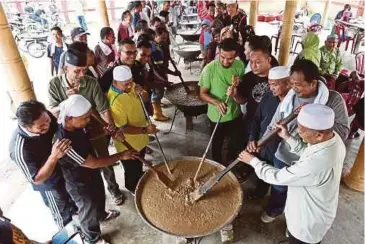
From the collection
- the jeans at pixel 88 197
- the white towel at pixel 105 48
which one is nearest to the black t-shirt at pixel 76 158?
the jeans at pixel 88 197

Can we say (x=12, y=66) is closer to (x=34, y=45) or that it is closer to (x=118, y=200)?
Answer: (x=118, y=200)

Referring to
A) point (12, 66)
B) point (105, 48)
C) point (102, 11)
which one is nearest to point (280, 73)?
point (12, 66)

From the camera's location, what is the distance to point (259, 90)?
3234 mm

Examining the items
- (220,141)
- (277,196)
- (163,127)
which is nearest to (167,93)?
(163,127)

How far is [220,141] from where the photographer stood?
12.7 feet

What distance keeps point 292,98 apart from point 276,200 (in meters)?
1.25

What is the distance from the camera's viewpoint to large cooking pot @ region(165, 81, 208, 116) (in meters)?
4.36

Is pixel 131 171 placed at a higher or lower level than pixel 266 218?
higher

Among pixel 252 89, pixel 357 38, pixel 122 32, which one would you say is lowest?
pixel 357 38

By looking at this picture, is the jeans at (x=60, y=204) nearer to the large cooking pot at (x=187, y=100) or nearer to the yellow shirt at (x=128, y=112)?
the yellow shirt at (x=128, y=112)

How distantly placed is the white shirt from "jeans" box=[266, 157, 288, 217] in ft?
2.13

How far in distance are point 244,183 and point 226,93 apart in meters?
1.39

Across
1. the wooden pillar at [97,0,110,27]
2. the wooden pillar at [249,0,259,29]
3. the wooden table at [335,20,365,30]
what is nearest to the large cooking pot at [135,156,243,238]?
the wooden pillar at [97,0,110,27]

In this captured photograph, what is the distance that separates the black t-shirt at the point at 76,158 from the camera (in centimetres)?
231
